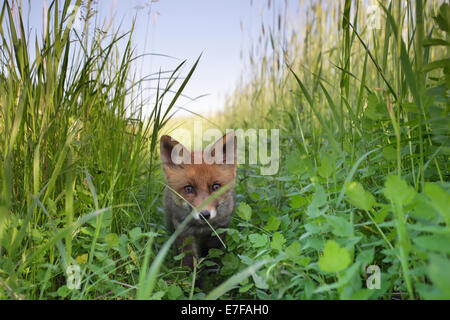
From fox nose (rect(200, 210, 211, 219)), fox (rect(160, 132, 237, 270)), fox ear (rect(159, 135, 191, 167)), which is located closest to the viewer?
fox nose (rect(200, 210, 211, 219))

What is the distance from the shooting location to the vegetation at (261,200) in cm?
96

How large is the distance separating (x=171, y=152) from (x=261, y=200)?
0.72 metres

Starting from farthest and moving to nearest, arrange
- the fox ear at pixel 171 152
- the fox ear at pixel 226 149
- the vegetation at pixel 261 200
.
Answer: the fox ear at pixel 226 149
the fox ear at pixel 171 152
the vegetation at pixel 261 200

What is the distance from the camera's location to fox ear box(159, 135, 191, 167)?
2190mm

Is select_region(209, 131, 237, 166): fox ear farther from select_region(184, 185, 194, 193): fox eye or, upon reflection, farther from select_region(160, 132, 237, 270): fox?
select_region(184, 185, 194, 193): fox eye

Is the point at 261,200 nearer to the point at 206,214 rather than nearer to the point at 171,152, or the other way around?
the point at 206,214

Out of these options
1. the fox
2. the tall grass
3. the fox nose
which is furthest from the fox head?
the tall grass

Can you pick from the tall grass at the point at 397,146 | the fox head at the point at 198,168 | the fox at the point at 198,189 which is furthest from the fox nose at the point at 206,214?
the tall grass at the point at 397,146

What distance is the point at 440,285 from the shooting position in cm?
66

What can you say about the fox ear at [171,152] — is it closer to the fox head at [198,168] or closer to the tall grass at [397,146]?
the fox head at [198,168]

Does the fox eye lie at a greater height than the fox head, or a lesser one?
lesser

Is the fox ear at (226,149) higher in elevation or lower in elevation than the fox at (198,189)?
higher
